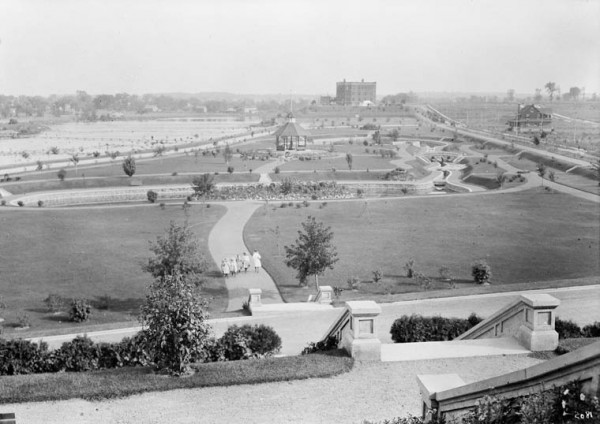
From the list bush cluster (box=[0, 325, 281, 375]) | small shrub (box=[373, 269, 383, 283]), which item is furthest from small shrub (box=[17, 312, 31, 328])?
small shrub (box=[373, 269, 383, 283])

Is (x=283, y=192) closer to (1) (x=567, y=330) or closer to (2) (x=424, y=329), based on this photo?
(2) (x=424, y=329)

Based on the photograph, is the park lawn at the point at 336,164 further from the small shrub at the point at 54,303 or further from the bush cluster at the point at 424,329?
the bush cluster at the point at 424,329

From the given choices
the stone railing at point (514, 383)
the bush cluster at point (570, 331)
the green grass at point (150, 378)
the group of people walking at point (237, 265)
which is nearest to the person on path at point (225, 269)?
the group of people walking at point (237, 265)

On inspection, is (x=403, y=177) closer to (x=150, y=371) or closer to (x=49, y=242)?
(x=49, y=242)

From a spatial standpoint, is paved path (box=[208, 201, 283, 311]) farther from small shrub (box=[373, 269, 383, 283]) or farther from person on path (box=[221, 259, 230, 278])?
small shrub (box=[373, 269, 383, 283])

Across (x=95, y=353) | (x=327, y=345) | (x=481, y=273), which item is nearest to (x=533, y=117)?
(x=481, y=273)

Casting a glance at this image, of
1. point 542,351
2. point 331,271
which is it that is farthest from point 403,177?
point 542,351

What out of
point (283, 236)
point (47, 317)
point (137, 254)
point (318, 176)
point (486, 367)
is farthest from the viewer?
point (318, 176)
